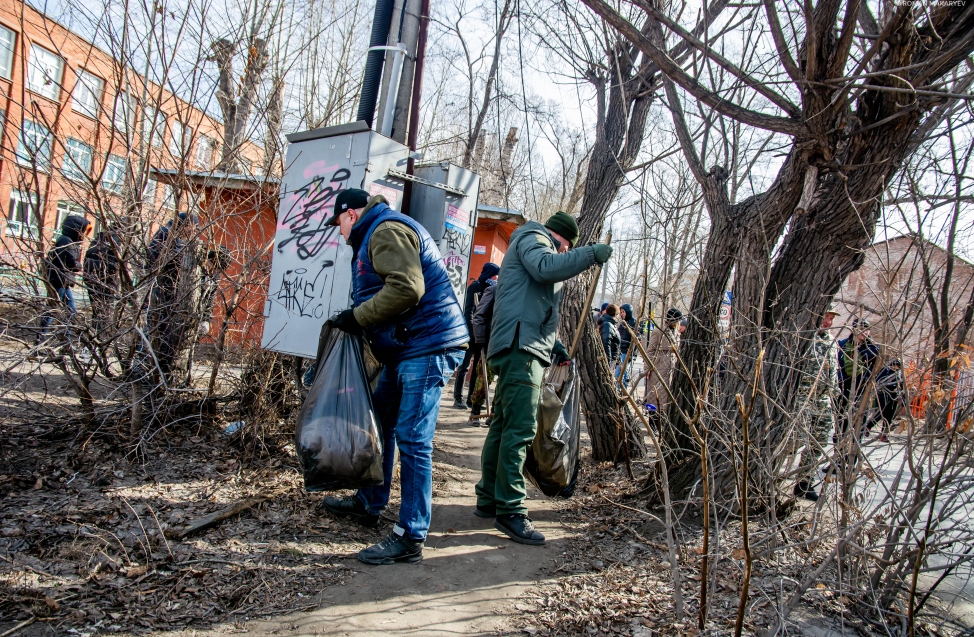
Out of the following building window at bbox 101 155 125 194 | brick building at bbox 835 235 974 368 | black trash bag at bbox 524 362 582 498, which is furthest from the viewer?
building window at bbox 101 155 125 194

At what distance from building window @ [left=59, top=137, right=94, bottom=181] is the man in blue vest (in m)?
1.67

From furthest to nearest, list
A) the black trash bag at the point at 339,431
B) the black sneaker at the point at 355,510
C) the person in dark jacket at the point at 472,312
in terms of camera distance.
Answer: the person in dark jacket at the point at 472,312 < the black sneaker at the point at 355,510 < the black trash bag at the point at 339,431

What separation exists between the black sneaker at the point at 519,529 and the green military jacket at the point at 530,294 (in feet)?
2.93

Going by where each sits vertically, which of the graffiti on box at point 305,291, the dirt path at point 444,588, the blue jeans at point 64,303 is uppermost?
the graffiti on box at point 305,291

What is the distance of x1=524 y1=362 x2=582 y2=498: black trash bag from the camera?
3486 millimetres

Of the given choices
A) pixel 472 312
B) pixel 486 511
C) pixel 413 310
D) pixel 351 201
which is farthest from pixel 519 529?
pixel 472 312

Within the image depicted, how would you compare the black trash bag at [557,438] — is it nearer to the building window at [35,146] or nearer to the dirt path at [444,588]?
the dirt path at [444,588]

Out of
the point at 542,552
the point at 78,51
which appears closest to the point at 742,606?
the point at 542,552

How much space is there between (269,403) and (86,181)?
175cm

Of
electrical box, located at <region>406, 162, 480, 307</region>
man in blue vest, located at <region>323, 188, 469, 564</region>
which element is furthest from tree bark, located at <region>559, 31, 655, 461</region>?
man in blue vest, located at <region>323, 188, 469, 564</region>

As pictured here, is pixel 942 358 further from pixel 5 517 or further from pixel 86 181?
pixel 86 181

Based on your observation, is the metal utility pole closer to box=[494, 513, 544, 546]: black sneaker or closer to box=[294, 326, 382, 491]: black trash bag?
box=[294, 326, 382, 491]: black trash bag

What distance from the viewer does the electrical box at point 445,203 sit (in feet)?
14.2

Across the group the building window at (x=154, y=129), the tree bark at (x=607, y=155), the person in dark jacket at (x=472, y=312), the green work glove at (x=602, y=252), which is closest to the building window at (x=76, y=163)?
the building window at (x=154, y=129)
